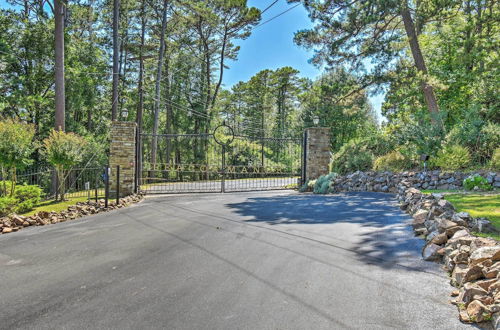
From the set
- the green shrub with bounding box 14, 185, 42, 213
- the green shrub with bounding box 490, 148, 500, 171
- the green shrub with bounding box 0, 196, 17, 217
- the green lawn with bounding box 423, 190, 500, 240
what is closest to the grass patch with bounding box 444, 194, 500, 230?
the green lawn with bounding box 423, 190, 500, 240

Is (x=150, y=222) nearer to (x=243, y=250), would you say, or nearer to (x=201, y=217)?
(x=201, y=217)

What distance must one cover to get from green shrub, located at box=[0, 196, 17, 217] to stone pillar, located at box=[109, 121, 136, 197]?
287 cm

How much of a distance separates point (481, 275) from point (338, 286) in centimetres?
108

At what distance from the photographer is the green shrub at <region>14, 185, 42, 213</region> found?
6.55 metres

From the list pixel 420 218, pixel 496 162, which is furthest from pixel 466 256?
pixel 496 162

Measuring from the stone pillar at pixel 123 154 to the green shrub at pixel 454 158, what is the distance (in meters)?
8.38

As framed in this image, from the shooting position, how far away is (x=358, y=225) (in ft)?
15.8

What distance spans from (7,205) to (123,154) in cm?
337

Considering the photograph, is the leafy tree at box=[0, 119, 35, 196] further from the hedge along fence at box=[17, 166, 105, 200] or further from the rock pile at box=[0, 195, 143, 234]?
the rock pile at box=[0, 195, 143, 234]

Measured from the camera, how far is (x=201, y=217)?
582 cm

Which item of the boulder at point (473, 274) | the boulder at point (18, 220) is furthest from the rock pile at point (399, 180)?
the boulder at point (18, 220)

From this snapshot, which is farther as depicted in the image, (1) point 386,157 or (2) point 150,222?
(1) point 386,157

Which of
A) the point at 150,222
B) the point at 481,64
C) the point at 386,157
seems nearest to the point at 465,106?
the point at 481,64

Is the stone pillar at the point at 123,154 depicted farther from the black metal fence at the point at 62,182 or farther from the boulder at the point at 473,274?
the boulder at the point at 473,274
